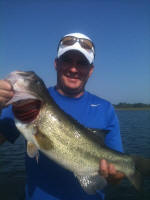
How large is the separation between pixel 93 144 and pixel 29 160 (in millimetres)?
1382

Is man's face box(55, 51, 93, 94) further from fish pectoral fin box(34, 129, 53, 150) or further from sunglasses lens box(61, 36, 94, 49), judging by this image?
fish pectoral fin box(34, 129, 53, 150)

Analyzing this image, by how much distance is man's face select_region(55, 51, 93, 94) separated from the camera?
16.0 feet

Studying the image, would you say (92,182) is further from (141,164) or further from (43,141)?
(43,141)

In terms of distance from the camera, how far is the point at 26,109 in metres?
3.47

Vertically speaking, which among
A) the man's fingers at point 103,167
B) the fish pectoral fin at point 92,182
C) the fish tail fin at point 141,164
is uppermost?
the man's fingers at point 103,167

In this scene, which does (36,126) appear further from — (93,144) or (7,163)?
(7,163)

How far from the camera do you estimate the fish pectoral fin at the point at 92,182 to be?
158 inches

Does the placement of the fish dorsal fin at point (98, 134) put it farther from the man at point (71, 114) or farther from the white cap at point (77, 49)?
the white cap at point (77, 49)

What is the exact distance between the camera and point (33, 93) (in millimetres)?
3578

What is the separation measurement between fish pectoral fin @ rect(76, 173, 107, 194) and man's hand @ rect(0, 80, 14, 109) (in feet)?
6.66

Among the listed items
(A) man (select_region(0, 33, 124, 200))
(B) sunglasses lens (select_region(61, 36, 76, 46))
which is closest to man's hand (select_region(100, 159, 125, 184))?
(A) man (select_region(0, 33, 124, 200))

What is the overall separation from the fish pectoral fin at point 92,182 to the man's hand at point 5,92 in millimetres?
2029

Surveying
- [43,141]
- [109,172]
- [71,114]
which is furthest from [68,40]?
[109,172]

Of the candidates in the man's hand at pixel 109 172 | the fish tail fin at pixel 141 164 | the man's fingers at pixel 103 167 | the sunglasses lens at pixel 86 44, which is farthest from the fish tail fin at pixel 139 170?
the sunglasses lens at pixel 86 44
